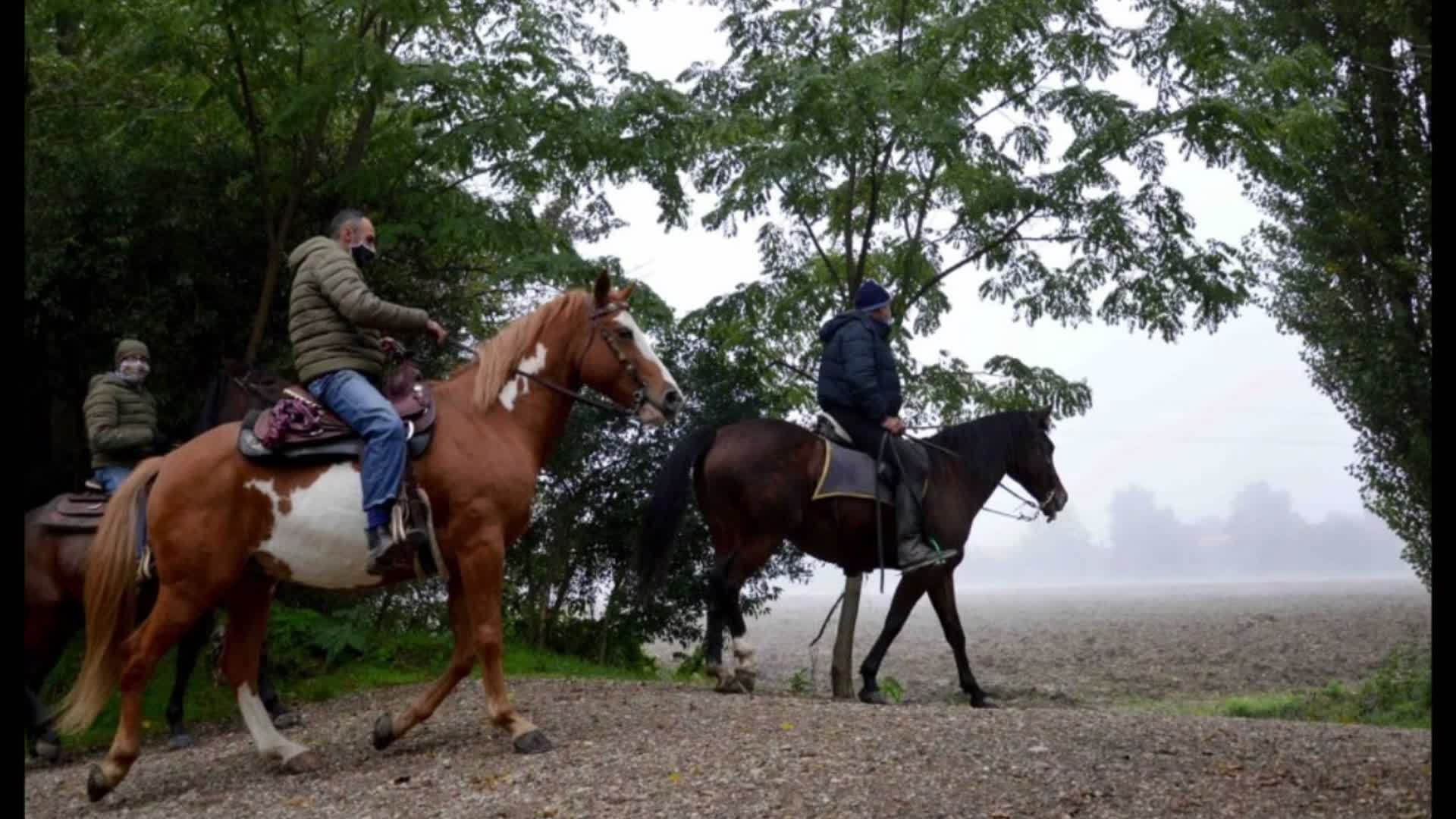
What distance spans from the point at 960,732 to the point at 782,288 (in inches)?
250

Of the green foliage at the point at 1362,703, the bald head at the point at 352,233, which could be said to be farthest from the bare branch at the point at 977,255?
the bald head at the point at 352,233

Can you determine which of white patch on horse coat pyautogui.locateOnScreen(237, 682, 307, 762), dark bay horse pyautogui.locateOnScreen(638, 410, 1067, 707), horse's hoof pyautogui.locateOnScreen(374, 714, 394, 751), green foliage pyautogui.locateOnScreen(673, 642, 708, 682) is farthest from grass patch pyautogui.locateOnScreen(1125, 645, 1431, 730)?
white patch on horse coat pyautogui.locateOnScreen(237, 682, 307, 762)

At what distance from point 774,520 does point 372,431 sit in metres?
3.54

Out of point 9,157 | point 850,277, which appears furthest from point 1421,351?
point 9,157

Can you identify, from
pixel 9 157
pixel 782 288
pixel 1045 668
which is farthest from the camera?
pixel 1045 668

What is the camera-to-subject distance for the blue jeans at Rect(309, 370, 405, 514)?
23.6 ft

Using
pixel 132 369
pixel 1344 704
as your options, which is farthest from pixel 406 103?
pixel 1344 704

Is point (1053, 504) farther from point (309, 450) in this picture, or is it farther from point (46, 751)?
point (46, 751)

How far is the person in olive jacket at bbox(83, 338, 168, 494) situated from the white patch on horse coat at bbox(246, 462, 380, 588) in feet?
8.87

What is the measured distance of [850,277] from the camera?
12.7m

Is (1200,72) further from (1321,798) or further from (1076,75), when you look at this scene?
(1321,798)

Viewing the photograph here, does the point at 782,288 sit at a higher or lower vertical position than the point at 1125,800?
higher

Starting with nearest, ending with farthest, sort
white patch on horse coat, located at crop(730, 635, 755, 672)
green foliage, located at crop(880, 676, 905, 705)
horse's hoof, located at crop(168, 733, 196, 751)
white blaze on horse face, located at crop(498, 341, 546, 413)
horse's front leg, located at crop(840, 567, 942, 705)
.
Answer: white blaze on horse face, located at crop(498, 341, 546, 413) < horse's hoof, located at crop(168, 733, 196, 751) < white patch on horse coat, located at crop(730, 635, 755, 672) < horse's front leg, located at crop(840, 567, 942, 705) < green foliage, located at crop(880, 676, 905, 705)

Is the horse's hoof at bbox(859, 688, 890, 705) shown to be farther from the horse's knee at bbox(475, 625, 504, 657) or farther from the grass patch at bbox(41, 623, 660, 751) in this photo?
the horse's knee at bbox(475, 625, 504, 657)
